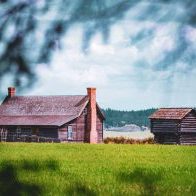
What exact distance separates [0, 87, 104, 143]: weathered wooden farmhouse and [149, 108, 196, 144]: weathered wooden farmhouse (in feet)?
19.5

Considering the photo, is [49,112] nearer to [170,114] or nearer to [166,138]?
[166,138]

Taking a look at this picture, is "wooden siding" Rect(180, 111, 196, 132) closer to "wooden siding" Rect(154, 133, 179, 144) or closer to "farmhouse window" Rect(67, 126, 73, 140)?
"wooden siding" Rect(154, 133, 179, 144)

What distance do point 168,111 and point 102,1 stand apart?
147ft

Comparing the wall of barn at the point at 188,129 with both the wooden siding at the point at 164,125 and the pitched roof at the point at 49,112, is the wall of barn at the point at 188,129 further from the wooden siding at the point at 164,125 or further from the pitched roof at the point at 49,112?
the pitched roof at the point at 49,112

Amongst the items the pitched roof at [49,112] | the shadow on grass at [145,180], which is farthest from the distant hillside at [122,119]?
the shadow on grass at [145,180]

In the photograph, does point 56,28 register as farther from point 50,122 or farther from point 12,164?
point 50,122

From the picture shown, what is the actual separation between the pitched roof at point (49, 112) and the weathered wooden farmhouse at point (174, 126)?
7.43 metres

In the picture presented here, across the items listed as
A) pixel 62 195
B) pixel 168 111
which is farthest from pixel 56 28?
pixel 168 111

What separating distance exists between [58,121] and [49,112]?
508 centimetres

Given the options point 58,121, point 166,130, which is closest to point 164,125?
point 166,130

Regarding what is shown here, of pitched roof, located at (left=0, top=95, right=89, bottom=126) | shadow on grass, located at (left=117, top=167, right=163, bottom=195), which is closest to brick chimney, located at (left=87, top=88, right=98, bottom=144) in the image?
pitched roof, located at (left=0, top=95, right=89, bottom=126)

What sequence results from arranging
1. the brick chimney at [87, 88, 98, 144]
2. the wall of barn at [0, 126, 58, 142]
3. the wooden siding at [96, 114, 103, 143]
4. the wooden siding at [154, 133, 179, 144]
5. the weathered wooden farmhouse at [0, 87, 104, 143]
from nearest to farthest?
the wall of barn at [0, 126, 58, 142] < the weathered wooden farmhouse at [0, 87, 104, 143] < the brick chimney at [87, 88, 98, 144] < the wooden siding at [154, 133, 179, 144] < the wooden siding at [96, 114, 103, 143]

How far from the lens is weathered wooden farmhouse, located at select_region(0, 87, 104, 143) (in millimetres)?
42156

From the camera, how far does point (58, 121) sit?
1683 inches
